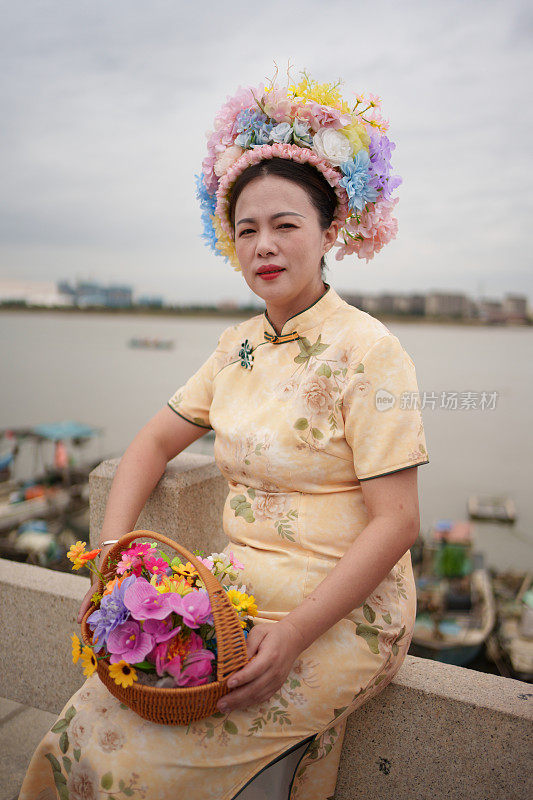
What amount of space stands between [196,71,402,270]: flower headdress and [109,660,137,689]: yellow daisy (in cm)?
125

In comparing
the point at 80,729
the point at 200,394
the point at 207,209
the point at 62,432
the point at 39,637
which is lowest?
the point at 62,432

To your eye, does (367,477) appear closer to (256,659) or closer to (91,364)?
(256,659)

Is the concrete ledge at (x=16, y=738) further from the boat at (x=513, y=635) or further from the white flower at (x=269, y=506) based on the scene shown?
the boat at (x=513, y=635)

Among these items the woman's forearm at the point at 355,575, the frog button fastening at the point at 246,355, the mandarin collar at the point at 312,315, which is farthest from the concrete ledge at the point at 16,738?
the mandarin collar at the point at 312,315

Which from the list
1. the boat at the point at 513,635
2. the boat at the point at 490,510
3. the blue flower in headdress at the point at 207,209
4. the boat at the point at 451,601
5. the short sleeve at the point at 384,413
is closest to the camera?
the short sleeve at the point at 384,413

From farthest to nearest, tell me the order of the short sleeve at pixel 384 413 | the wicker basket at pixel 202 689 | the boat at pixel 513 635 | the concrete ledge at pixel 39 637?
the boat at pixel 513 635
the concrete ledge at pixel 39 637
the short sleeve at pixel 384 413
the wicker basket at pixel 202 689

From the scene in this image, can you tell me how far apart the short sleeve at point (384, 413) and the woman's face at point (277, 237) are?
0.31 m

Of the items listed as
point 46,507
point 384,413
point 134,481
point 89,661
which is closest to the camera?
point 89,661

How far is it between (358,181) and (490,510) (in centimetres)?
3612

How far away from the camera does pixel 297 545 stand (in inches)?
59.7

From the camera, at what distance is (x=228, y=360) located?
1.85m

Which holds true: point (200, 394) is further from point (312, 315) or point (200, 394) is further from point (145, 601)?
point (145, 601)

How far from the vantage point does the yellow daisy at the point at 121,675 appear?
1174 mm

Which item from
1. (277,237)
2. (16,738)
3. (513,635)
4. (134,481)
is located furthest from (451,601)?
(277,237)
